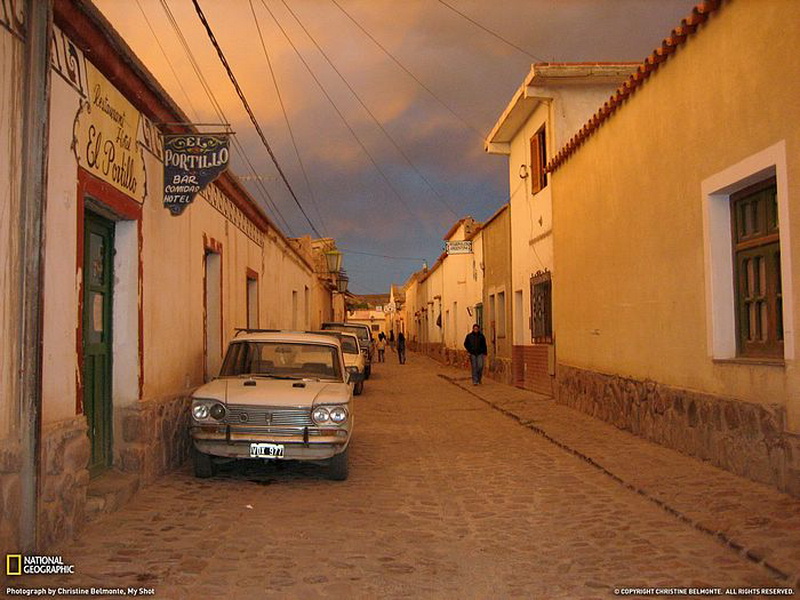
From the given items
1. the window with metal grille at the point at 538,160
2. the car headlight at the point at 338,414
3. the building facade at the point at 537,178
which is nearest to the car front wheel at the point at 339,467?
the car headlight at the point at 338,414

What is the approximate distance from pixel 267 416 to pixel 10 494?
309 cm

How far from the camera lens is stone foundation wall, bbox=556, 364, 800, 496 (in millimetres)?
6473

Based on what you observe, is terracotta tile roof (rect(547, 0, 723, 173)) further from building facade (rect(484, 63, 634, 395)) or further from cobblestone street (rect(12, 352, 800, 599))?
cobblestone street (rect(12, 352, 800, 599))

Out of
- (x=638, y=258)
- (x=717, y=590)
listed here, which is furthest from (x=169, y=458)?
(x=638, y=258)

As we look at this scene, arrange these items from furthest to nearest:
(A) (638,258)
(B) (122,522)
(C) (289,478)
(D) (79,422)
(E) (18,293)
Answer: (A) (638,258) → (C) (289,478) → (B) (122,522) → (D) (79,422) → (E) (18,293)

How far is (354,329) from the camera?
25984 millimetres

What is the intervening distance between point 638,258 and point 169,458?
6355mm

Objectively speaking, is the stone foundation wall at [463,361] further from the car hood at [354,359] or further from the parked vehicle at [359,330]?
the car hood at [354,359]

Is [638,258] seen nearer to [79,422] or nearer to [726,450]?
[726,450]

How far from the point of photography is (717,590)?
4410 millimetres

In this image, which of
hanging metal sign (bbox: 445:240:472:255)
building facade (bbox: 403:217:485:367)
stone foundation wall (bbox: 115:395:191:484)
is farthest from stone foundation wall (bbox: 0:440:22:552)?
hanging metal sign (bbox: 445:240:472:255)

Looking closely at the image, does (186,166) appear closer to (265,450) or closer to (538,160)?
(265,450)

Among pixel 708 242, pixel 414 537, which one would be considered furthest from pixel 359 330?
pixel 414 537

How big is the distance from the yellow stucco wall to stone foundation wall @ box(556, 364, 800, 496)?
0.53ft
